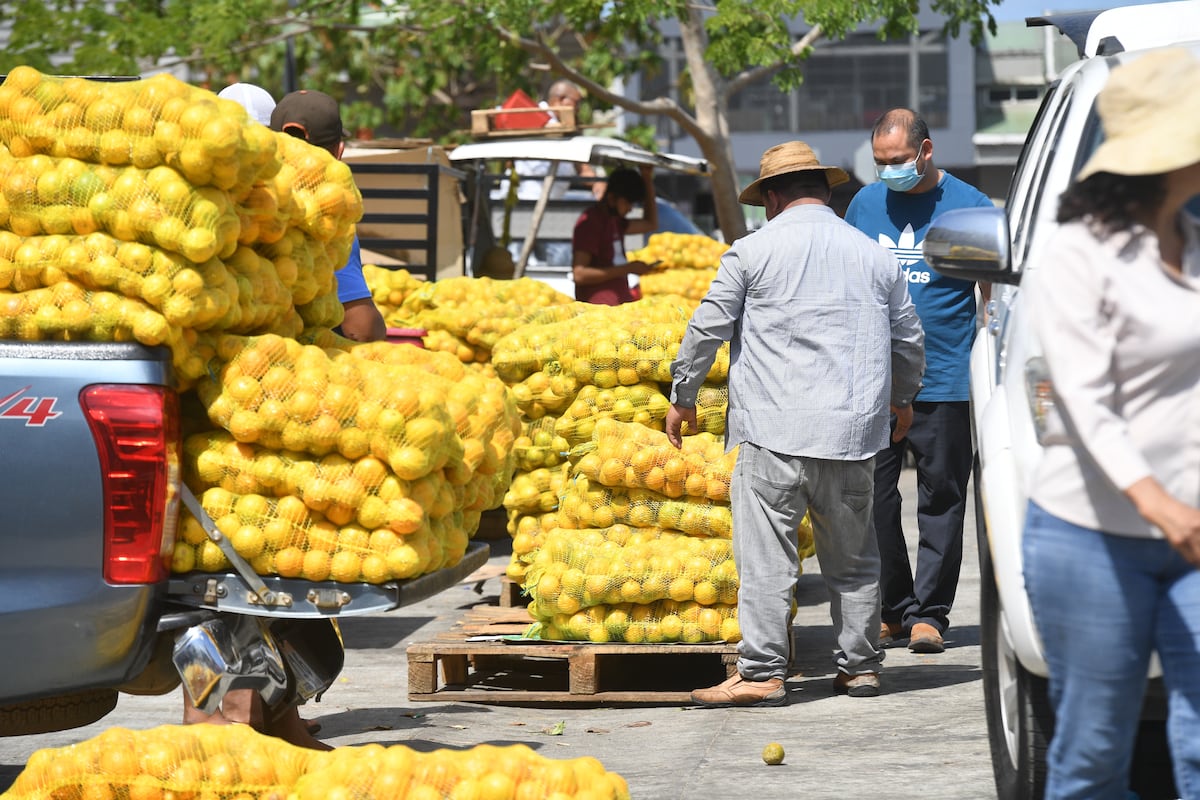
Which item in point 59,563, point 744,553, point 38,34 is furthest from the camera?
point 38,34

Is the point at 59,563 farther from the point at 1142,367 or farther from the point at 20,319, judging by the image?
the point at 1142,367

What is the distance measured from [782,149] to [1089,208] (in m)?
3.11

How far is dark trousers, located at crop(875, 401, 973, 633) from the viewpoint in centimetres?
697

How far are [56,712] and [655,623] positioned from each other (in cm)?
257

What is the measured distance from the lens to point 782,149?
6.13 m

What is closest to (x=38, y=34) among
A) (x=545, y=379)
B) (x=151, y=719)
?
(x=545, y=379)

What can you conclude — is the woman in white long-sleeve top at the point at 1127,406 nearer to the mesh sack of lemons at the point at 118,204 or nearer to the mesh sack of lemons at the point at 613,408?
the mesh sack of lemons at the point at 118,204

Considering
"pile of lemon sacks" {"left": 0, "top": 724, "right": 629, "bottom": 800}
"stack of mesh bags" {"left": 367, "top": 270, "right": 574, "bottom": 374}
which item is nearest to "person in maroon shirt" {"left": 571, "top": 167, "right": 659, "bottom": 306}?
"stack of mesh bags" {"left": 367, "top": 270, "right": 574, "bottom": 374}

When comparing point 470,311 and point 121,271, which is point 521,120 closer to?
point 470,311

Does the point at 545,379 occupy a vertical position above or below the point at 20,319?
below

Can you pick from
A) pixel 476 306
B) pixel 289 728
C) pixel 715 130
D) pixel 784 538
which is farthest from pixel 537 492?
pixel 715 130

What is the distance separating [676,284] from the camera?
517 inches

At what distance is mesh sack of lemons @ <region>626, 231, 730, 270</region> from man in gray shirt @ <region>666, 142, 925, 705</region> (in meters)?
7.53

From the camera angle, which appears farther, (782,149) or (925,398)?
(925,398)
